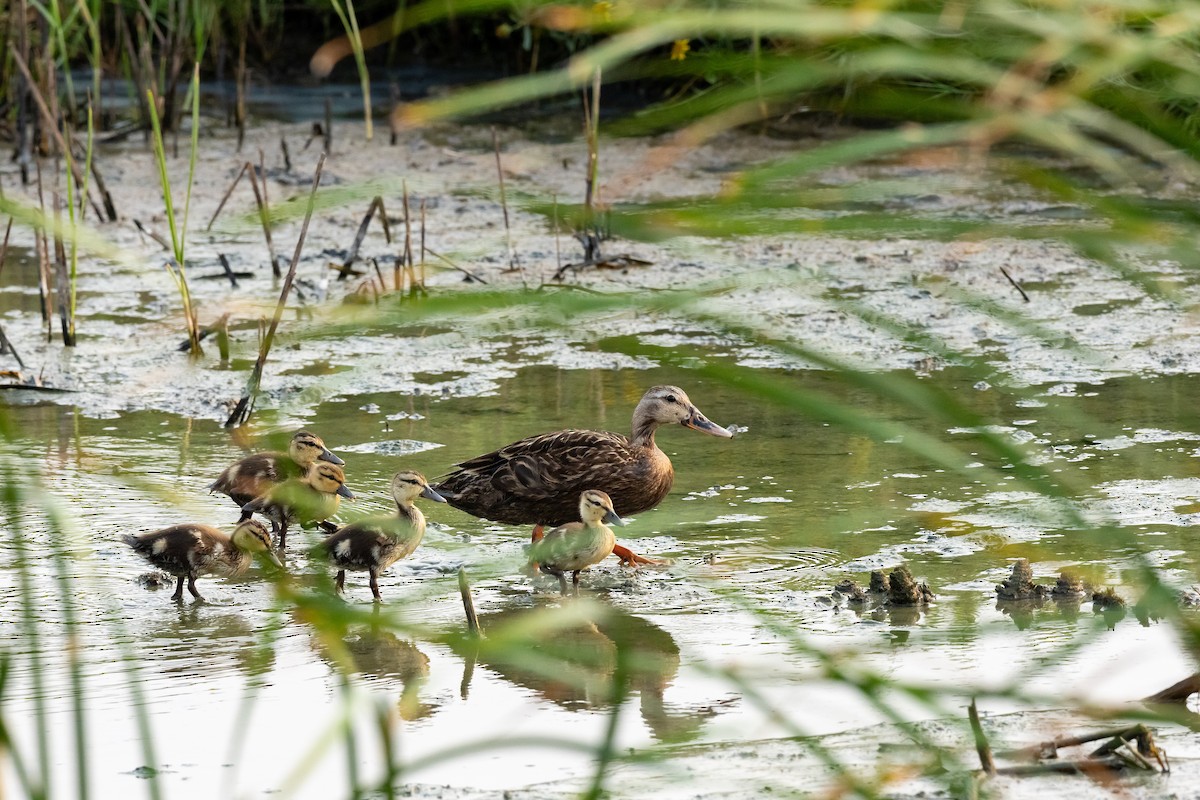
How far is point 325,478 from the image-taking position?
5406 millimetres

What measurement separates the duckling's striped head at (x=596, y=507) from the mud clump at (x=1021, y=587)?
1.22 metres

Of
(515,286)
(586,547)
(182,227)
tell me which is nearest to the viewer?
(586,547)

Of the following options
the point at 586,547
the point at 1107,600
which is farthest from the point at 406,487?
the point at 1107,600

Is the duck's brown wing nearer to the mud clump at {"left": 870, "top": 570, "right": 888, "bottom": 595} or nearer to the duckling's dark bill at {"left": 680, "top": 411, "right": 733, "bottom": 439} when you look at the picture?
the duckling's dark bill at {"left": 680, "top": 411, "right": 733, "bottom": 439}

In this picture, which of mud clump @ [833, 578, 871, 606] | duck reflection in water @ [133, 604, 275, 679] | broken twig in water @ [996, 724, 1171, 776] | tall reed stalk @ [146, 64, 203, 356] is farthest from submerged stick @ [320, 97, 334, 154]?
broken twig in water @ [996, 724, 1171, 776]

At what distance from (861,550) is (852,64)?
4009 millimetres

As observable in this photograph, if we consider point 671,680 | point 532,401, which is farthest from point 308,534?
point 671,680

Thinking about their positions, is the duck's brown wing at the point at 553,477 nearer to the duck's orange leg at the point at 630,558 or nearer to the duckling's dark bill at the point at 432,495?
the duckling's dark bill at the point at 432,495

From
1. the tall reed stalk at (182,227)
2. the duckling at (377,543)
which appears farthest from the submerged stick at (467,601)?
the tall reed stalk at (182,227)

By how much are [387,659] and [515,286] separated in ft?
12.8

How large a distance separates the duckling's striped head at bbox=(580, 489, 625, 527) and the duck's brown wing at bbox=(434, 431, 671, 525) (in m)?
0.37

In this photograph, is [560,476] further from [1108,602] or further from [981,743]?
[981,743]

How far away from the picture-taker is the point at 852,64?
1.42m

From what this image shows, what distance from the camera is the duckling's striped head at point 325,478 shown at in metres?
5.35
